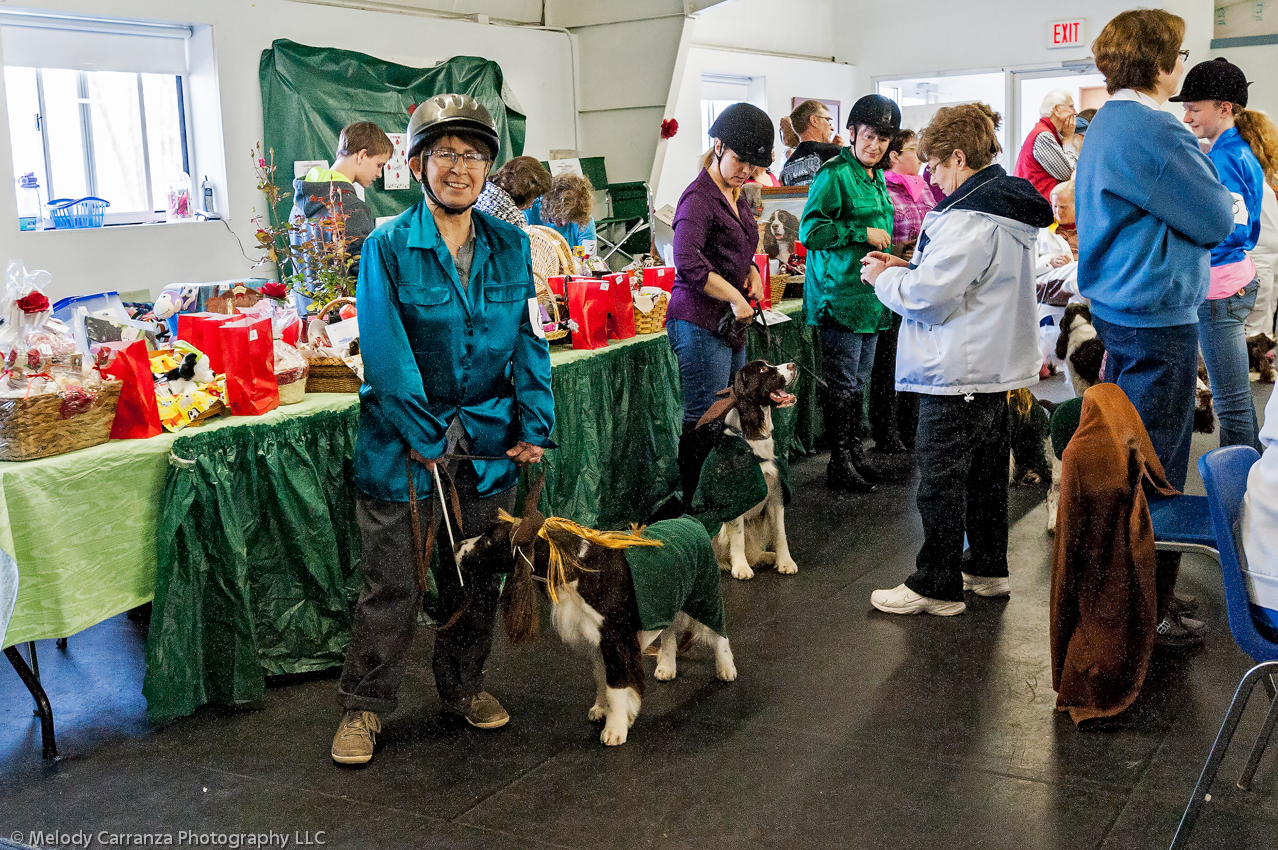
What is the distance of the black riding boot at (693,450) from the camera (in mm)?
3920

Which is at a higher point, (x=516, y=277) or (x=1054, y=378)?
(x=516, y=277)

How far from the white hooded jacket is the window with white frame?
387 cm

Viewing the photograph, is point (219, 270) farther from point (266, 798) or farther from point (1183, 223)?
point (1183, 223)

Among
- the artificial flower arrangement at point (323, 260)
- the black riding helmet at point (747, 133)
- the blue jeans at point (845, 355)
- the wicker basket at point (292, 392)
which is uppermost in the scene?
the black riding helmet at point (747, 133)

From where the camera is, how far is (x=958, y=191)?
305cm

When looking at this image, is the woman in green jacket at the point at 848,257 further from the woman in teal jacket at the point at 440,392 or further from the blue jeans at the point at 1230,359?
the woman in teal jacket at the point at 440,392

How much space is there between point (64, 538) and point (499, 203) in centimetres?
198

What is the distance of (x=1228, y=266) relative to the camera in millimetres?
3617

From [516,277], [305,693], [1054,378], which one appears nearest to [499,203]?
[516,277]

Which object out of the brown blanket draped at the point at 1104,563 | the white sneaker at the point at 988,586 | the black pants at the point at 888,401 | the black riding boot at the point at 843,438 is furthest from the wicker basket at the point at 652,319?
the brown blanket draped at the point at 1104,563

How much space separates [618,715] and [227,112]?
4143 mm

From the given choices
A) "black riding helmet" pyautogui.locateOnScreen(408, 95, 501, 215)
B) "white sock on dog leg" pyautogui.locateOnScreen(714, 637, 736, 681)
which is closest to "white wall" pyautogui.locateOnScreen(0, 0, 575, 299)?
"black riding helmet" pyautogui.locateOnScreen(408, 95, 501, 215)

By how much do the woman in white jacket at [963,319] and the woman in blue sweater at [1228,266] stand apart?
0.86 metres

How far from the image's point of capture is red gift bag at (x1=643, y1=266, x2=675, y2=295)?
4.68 metres
